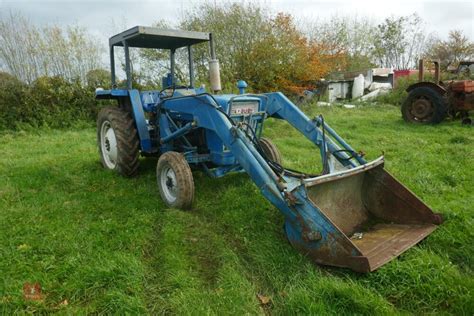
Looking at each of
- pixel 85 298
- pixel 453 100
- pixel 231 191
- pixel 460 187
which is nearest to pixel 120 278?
pixel 85 298

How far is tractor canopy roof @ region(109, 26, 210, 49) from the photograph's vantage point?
4.99 m

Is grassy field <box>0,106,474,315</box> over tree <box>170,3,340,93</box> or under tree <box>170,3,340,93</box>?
under

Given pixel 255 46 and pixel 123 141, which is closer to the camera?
pixel 123 141

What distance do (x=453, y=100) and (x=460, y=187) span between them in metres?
6.38

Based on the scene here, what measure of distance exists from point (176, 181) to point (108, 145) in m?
2.25

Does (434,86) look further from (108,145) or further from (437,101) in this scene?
(108,145)

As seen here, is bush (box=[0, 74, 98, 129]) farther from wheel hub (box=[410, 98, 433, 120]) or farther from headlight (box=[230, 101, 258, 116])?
wheel hub (box=[410, 98, 433, 120])

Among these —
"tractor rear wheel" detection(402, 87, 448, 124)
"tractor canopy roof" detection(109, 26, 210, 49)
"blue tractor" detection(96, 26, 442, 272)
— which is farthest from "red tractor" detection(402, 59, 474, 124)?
"tractor canopy roof" detection(109, 26, 210, 49)

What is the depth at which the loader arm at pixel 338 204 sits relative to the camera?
288cm

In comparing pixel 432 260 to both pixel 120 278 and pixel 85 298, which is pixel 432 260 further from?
pixel 85 298

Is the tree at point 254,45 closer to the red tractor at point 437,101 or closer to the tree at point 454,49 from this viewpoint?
the red tractor at point 437,101

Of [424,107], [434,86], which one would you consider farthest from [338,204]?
[434,86]

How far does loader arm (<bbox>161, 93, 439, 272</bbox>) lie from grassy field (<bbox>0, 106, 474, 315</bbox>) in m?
0.15

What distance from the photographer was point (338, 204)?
3.59 m
